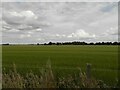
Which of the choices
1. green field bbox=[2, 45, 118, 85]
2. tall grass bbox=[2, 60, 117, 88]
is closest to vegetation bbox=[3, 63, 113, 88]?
tall grass bbox=[2, 60, 117, 88]

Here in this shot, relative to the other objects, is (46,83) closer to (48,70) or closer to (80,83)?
(48,70)

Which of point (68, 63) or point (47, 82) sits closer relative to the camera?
point (47, 82)

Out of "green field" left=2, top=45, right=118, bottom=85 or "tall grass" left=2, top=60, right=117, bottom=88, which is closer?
"tall grass" left=2, top=60, right=117, bottom=88

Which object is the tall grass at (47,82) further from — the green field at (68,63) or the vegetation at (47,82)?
the green field at (68,63)

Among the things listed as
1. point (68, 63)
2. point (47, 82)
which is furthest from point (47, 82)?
point (68, 63)

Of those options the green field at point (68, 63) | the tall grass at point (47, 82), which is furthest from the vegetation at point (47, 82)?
the green field at point (68, 63)

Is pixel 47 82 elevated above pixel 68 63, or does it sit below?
above

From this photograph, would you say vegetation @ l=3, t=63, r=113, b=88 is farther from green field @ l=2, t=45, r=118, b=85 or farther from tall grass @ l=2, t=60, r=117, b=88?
green field @ l=2, t=45, r=118, b=85

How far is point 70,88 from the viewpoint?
9.09 m

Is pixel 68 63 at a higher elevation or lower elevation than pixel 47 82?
lower

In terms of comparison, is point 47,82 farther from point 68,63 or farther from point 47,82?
point 68,63

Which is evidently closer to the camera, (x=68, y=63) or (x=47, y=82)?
(x=47, y=82)

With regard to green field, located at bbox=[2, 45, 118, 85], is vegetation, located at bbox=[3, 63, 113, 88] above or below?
above

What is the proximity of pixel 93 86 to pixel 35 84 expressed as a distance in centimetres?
218
